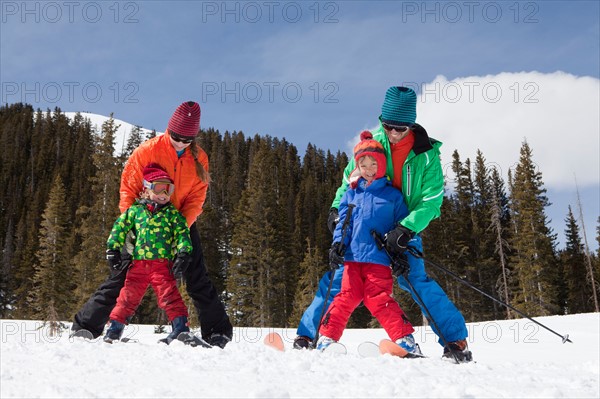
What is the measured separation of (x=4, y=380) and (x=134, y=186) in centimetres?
277

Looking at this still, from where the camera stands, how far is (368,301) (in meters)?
3.95

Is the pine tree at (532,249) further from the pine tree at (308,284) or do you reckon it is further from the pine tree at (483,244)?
the pine tree at (308,284)

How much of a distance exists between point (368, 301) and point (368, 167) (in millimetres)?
1090

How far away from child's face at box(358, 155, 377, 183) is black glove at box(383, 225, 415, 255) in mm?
537

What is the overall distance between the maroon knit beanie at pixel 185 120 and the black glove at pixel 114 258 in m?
1.23

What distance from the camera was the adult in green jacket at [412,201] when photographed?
3.88m

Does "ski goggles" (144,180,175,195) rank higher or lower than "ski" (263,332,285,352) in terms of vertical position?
higher

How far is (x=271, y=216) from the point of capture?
39.6m

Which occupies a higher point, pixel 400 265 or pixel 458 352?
pixel 400 265

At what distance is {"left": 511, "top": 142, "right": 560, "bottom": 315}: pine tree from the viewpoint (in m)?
32.3

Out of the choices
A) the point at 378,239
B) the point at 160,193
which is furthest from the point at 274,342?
the point at 160,193

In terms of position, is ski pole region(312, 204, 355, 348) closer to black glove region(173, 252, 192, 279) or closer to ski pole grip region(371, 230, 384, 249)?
ski pole grip region(371, 230, 384, 249)

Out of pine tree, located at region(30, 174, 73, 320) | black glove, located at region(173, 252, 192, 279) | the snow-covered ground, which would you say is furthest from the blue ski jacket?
pine tree, located at region(30, 174, 73, 320)

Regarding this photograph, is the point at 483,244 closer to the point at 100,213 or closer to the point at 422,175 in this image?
the point at 100,213
